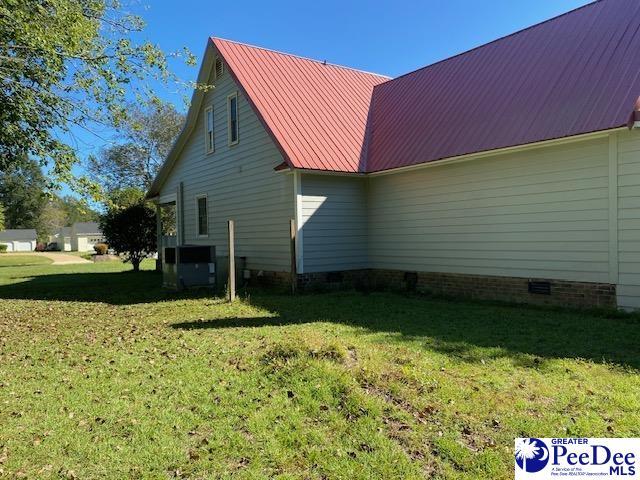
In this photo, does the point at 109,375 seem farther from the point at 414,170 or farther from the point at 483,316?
the point at 414,170

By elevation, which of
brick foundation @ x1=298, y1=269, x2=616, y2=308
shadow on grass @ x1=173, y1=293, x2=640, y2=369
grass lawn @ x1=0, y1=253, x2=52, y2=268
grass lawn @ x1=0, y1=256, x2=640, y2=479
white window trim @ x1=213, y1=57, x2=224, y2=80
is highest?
white window trim @ x1=213, y1=57, x2=224, y2=80

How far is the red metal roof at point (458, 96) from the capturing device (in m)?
9.33

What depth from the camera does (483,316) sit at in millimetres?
8617

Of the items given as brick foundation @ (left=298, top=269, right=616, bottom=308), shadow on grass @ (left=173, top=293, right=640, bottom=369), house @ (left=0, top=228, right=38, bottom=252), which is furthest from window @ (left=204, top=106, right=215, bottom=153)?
house @ (left=0, top=228, right=38, bottom=252)

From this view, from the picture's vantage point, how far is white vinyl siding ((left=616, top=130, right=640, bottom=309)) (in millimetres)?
8281

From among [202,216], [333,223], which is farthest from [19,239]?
[333,223]

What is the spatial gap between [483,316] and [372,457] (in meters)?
5.62

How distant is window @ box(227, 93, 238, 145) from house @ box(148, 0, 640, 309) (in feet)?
0.17

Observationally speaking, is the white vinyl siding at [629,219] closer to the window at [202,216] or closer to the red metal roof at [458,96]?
the red metal roof at [458,96]

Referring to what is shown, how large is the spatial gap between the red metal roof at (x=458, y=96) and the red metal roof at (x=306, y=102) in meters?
0.04

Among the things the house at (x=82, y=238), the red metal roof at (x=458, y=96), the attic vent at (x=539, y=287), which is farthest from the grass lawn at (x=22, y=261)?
the attic vent at (x=539, y=287)

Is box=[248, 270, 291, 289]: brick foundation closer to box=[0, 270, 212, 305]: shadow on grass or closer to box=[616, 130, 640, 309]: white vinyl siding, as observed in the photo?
box=[0, 270, 212, 305]: shadow on grass

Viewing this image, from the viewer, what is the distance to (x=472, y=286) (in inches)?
436

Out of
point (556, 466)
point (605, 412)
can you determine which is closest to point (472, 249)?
point (605, 412)
